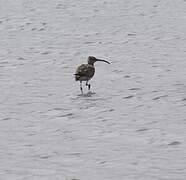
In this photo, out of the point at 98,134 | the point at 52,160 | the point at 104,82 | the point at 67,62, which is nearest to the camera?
the point at 52,160

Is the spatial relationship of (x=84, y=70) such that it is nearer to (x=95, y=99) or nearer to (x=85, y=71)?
(x=85, y=71)

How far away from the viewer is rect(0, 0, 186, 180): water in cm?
1172

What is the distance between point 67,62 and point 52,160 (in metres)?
12.1

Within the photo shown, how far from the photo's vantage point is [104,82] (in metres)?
20.0

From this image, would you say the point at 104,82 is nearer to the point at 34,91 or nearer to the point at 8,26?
→ the point at 34,91

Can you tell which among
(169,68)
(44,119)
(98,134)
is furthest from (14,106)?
(169,68)

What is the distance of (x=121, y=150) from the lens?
41.2 feet

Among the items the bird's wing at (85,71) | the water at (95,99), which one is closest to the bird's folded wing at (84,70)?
the bird's wing at (85,71)

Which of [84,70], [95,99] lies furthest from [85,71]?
[95,99]

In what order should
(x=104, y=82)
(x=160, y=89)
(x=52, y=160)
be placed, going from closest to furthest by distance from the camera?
(x=52, y=160) < (x=160, y=89) < (x=104, y=82)

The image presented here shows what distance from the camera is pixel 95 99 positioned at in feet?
57.5

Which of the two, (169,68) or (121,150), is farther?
(169,68)

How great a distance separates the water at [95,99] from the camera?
38.4 ft

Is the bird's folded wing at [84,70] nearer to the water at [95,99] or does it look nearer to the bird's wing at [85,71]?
the bird's wing at [85,71]
